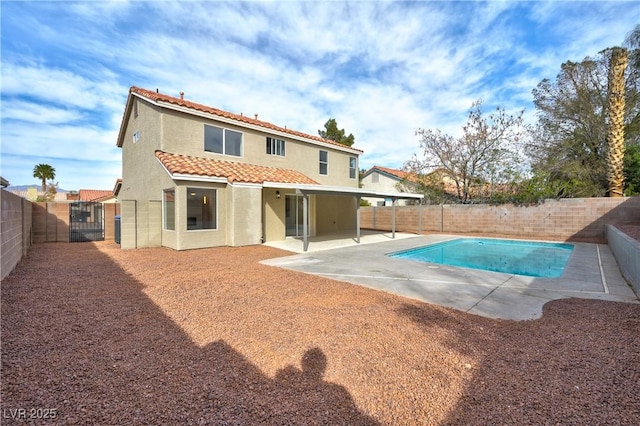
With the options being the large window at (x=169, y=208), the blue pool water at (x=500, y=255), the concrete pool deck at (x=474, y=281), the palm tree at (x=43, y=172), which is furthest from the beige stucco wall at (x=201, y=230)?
the palm tree at (x=43, y=172)

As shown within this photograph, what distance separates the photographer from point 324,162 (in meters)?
21.1

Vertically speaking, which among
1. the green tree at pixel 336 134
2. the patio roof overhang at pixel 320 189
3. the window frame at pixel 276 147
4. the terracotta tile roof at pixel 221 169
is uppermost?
the green tree at pixel 336 134

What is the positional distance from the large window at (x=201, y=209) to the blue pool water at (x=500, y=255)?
26.2 ft

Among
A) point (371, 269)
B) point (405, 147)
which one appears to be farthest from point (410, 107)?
point (371, 269)

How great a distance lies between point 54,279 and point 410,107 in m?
21.4

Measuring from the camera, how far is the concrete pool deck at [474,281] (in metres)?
5.89

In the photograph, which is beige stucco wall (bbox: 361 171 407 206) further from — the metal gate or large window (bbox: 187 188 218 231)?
the metal gate

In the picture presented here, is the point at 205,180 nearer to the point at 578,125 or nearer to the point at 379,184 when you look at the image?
the point at 578,125

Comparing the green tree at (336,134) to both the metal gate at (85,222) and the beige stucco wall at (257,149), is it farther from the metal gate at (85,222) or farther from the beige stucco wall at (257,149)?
the metal gate at (85,222)

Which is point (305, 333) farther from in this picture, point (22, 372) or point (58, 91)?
point (58, 91)

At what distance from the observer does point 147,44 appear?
1289 centimetres

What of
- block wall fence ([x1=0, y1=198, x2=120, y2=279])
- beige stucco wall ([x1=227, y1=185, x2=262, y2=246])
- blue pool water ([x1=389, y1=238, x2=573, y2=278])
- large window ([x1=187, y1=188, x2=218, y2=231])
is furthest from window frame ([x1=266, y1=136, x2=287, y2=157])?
blue pool water ([x1=389, y1=238, x2=573, y2=278])

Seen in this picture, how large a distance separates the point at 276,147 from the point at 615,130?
20.1 m

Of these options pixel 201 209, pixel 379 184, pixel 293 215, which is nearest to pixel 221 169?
pixel 201 209
